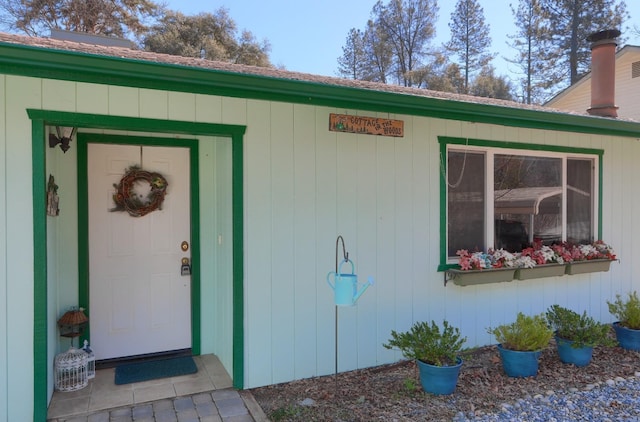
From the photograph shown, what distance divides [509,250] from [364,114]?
6.91 ft

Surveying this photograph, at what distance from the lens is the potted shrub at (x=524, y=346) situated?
3479 mm

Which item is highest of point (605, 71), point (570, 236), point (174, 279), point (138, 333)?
point (605, 71)

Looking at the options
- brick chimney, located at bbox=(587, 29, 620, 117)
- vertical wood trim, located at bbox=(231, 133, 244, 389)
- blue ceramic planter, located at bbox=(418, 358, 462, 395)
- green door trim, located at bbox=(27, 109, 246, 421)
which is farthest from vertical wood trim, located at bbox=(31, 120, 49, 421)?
brick chimney, located at bbox=(587, 29, 620, 117)

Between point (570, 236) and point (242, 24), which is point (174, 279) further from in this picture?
point (242, 24)

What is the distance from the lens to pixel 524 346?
351 centimetres

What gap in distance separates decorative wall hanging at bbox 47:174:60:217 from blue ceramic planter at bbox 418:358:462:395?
2781 millimetres

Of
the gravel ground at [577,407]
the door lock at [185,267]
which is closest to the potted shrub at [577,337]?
the gravel ground at [577,407]

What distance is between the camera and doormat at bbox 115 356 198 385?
3464 mm

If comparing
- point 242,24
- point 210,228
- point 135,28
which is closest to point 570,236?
point 210,228

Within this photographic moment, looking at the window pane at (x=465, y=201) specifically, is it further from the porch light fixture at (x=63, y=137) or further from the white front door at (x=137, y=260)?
the porch light fixture at (x=63, y=137)

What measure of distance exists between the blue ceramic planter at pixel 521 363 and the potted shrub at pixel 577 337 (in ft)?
1.48

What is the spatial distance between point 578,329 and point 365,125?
250cm

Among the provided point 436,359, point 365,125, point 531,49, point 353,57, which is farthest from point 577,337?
point 353,57

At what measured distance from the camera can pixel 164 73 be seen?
2504mm
